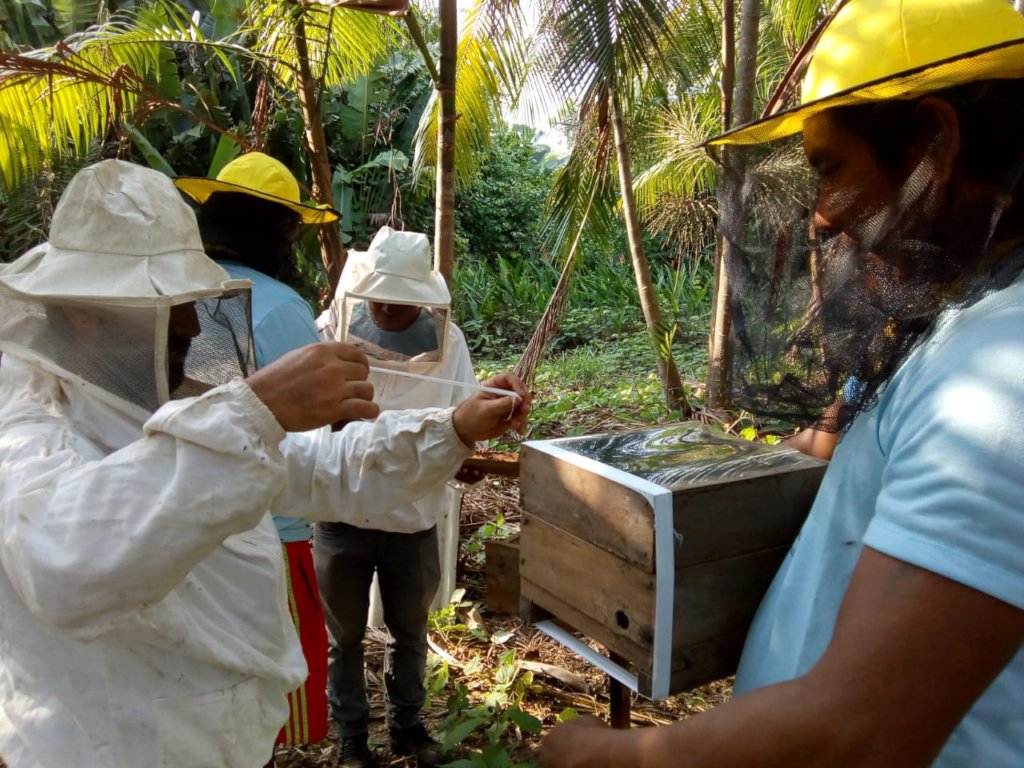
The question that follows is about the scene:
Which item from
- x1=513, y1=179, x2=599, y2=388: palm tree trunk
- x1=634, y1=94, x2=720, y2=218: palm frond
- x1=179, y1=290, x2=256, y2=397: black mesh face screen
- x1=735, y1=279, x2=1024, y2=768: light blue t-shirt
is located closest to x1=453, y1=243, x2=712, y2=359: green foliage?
x1=634, y1=94, x2=720, y2=218: palm frond

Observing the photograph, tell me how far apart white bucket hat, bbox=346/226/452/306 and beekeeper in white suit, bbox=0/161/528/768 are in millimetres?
1346

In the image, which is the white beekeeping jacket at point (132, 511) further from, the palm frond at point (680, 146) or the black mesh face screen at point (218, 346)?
the palm frond at point (680, 146)

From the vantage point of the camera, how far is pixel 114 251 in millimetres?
1268

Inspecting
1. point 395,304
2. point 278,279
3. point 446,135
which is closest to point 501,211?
point 446,135

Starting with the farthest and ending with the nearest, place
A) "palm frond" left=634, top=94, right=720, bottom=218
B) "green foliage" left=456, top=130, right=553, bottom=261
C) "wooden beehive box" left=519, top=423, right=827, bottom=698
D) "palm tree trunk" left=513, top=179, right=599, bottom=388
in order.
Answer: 1. "green foliage" left=456, top=130, right=553, bottom=261
2. "palm frond" left=634, top=94, right=720, bottom=218
3. "palm tree trunk" left=513, top=179, right=599, bottom=388
4. "wooden beehive box" left=519, top=423, right=827, bottom=698

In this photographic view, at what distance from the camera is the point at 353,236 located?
1097 centimetres

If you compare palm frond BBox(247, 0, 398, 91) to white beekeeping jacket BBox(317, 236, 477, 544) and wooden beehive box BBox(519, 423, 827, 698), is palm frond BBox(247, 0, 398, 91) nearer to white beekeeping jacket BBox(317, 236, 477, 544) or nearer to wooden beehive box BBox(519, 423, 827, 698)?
white beekeeping jacket BBox(317, 236, 477, 544)

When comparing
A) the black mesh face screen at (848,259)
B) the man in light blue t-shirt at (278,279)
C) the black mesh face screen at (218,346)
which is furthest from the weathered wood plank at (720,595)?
the man in light blue t-shirt at (278,279)

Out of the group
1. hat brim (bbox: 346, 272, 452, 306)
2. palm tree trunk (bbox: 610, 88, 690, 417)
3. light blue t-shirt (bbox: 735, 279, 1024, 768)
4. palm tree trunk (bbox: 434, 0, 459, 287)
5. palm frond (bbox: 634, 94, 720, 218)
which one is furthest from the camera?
palm frond (bbox: 634, 94, 720, 218)

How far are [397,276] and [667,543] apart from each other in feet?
6.54

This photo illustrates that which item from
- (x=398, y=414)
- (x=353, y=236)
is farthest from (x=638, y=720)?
(x=353, y=236)

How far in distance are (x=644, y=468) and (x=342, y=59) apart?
181 inches

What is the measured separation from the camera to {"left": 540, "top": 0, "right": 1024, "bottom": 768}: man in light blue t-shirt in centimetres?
72

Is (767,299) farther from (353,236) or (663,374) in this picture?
(353,236)
